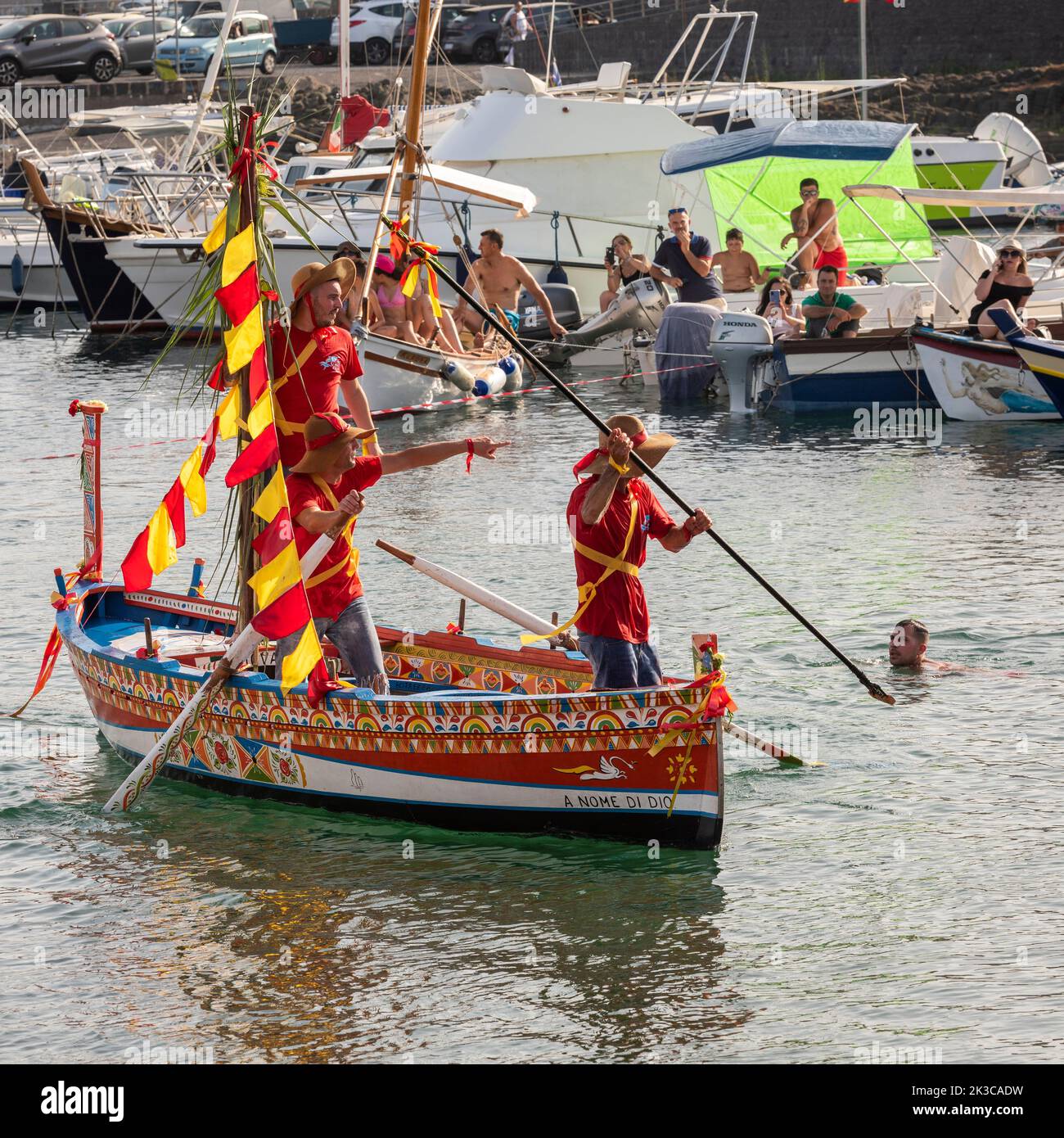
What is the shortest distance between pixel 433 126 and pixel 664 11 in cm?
1788

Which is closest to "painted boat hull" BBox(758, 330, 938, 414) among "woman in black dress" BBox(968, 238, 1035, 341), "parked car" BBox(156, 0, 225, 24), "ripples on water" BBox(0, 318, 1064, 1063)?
"woman in black dress" BBox(968, 238, 1035, 341)

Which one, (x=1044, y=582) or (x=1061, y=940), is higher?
(x=1044, y=582)

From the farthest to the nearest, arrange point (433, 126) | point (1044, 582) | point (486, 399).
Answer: point (433, 126), point (486, 399), point (1044, 582)

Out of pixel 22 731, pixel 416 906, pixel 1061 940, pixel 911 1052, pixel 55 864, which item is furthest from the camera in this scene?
pixel 22 731

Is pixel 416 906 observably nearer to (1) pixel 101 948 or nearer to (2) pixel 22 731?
(1) pixel 101 948

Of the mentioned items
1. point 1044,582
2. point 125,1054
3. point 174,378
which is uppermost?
point 174,378

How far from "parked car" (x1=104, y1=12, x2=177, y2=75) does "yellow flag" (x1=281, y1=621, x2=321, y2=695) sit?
1625 inches

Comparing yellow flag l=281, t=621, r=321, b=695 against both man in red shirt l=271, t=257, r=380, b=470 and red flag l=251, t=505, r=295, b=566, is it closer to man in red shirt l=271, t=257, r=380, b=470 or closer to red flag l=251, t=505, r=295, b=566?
red flag l=251, t=505, r=295, b=566

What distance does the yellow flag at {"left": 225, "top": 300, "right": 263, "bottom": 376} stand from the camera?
310 inches

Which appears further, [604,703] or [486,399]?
[486,399]

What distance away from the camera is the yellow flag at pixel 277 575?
25.5 ft

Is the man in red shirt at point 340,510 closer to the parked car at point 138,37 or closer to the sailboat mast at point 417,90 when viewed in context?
the sailboat mast at point 417,90

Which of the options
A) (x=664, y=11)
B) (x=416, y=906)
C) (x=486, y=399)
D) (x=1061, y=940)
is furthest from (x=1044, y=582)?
(x=664, y=11)

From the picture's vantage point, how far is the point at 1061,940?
23.8ft
